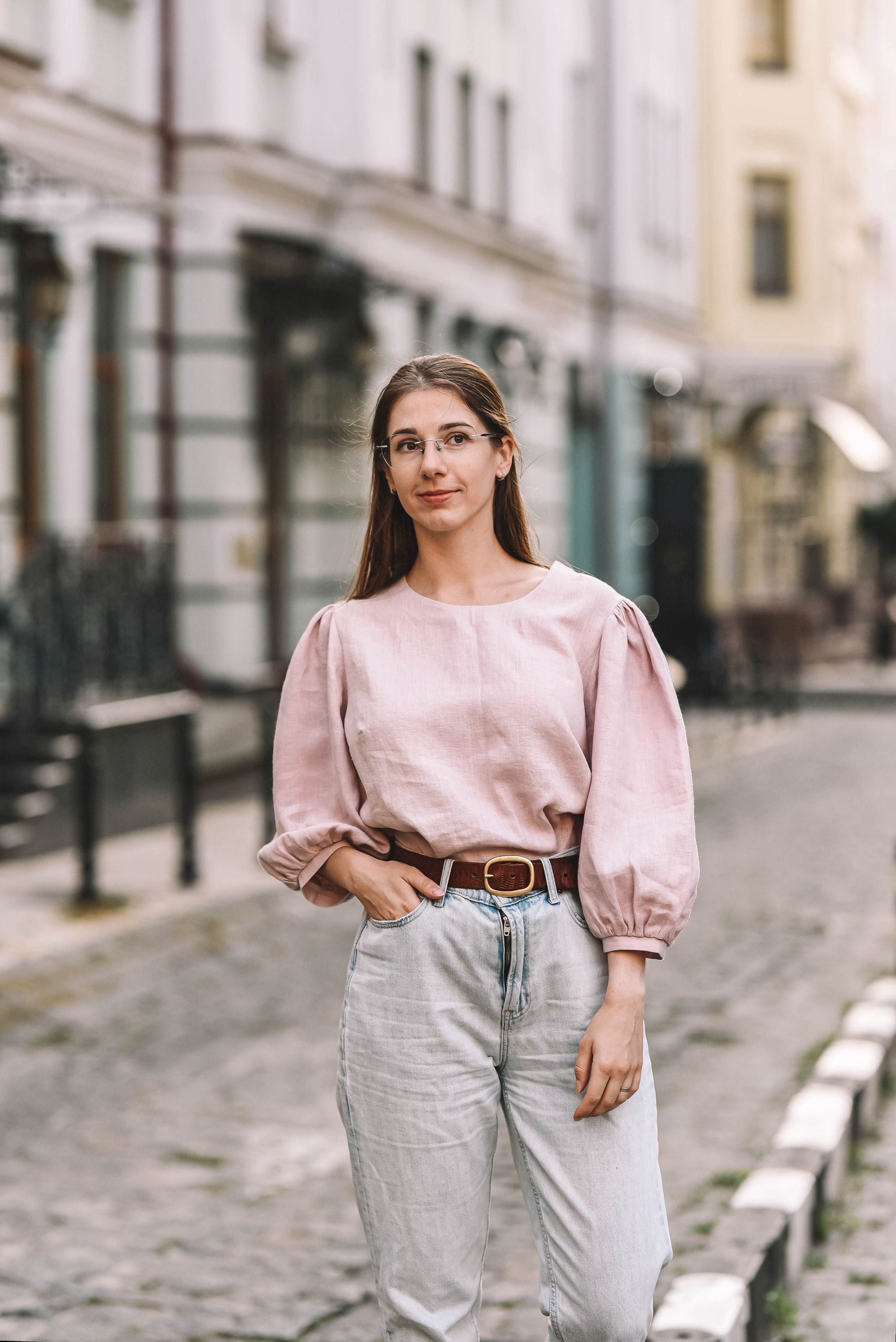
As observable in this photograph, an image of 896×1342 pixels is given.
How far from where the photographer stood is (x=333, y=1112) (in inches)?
269

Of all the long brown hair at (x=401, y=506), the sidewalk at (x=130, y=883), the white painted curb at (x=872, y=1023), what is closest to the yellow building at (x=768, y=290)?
the sidewalk at (x=130, y=883)

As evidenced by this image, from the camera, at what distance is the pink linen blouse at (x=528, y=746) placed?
3033 millimetres

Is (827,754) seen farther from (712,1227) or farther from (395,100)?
(712,1227)

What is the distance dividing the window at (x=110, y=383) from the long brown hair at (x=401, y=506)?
1363 cm

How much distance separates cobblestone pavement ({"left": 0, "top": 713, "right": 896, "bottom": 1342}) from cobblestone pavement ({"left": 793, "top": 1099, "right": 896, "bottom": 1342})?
0.12 ft

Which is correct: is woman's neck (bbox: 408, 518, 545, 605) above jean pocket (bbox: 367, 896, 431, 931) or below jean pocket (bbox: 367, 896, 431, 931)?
above

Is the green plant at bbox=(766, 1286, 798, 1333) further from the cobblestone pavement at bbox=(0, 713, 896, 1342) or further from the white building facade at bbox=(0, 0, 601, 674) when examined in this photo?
the white building facade at bbox=(0, 0, 601, 674)

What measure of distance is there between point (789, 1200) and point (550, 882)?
2.46 metres

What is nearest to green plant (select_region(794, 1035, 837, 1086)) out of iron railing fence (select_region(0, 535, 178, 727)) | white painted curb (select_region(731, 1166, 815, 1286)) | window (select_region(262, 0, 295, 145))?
white painted curb (select_region(731, 1166, 815, 1286))

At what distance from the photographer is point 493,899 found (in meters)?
3.04

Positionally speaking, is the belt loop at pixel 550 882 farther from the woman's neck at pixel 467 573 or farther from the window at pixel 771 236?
the window at pixel 771 236

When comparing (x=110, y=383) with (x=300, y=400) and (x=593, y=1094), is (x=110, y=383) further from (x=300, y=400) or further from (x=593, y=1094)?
(x=593, y=1094)

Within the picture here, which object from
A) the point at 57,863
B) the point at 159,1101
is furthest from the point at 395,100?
the point at 159,1101

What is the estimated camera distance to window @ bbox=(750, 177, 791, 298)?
3572cm
